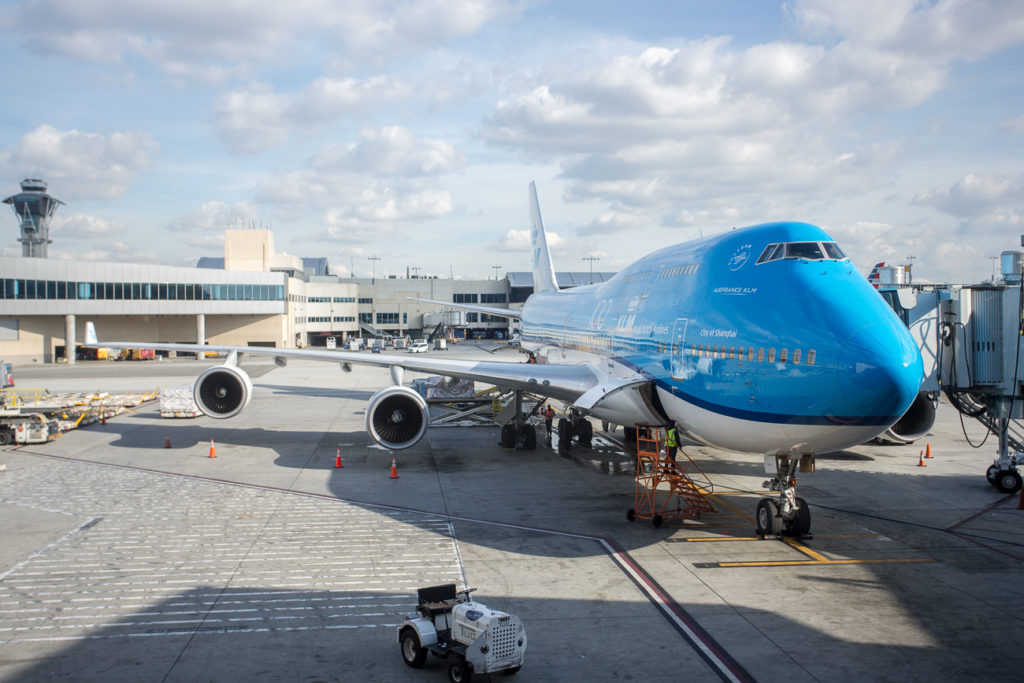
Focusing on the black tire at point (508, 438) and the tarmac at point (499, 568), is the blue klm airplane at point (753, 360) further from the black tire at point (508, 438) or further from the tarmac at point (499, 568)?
the black tire at point (508, 438)

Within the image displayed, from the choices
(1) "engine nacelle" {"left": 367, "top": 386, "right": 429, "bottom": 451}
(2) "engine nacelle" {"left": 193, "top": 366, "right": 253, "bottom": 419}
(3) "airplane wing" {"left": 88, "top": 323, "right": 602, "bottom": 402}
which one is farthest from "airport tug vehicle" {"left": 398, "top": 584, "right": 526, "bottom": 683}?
(2) "engine nacelle" {"left": 193, "top": 366, "right": 253, "bottom": 419}

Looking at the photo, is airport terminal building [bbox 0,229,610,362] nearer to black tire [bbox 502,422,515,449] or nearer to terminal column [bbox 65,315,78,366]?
terminal column [bbox 65,315,78,366]

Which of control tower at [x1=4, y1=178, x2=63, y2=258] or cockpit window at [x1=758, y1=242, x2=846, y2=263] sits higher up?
control tower at [x1=4, y1=178, x2=63, y2=258]

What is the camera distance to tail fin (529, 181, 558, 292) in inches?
1508

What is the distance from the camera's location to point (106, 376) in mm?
52031

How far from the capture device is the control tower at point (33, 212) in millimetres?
93625

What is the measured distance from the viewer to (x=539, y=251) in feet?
132

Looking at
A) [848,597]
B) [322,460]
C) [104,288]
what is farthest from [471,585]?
[104,288]

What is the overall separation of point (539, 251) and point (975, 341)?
23.7 meters

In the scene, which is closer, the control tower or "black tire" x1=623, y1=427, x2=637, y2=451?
"black tire" x1=623, y1=427, x2=637, y2=451

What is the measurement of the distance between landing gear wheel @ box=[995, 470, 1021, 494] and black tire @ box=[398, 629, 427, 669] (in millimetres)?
17253

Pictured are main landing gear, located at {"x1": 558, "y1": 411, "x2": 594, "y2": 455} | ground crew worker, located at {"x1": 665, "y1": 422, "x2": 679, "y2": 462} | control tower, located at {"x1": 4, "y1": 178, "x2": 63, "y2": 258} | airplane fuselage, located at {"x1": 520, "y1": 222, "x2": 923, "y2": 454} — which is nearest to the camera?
airplane fuselage, located at {"x1": 520, "y1": 222, "x2": 923, "y2": 454}

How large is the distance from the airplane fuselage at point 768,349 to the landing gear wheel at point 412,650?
22.8ft

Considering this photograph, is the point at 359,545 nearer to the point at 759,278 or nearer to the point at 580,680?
the point at 580,680
